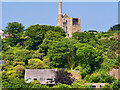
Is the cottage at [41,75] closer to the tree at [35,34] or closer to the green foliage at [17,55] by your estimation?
the green foliage at [17,55]

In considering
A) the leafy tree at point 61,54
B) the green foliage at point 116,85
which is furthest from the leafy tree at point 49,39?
the green foliage at point 116,85

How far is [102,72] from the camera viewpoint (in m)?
34.3

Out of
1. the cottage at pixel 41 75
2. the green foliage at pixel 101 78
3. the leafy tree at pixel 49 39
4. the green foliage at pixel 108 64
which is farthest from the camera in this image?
the leafy tree at pixel 49 39

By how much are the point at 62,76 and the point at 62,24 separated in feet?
69.0

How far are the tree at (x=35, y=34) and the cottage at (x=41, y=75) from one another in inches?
355

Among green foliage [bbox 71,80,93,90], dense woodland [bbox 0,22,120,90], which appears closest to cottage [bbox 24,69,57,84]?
dense woodland [bbox 0,22,120,90]

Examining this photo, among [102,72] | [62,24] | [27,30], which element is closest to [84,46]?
[102,72]

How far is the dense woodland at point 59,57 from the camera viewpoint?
106ft

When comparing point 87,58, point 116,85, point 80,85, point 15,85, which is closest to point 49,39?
point 87,58

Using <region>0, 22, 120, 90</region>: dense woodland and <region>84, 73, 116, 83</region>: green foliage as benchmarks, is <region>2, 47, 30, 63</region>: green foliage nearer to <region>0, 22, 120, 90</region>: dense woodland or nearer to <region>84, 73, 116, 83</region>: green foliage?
<region>0, 22, 120, 90</region>: dense woodland

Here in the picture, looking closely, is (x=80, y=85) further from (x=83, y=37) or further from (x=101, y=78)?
(x=83, y=37)

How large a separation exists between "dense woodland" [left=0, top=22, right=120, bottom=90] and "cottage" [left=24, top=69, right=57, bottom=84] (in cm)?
73

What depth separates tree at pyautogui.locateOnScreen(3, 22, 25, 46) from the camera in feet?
146

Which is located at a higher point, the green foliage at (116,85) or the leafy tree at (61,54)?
the leafy tree at (61,54)
